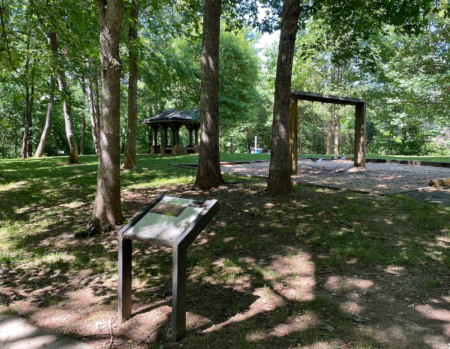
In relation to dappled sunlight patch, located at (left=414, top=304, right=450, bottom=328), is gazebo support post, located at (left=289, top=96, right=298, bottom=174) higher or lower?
higher

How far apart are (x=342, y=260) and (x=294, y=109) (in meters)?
5.79

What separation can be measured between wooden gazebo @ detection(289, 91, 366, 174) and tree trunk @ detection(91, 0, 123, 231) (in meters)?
5.41

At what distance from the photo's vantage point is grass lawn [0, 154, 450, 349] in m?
2.69

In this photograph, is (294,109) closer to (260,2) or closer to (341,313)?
(260,2)

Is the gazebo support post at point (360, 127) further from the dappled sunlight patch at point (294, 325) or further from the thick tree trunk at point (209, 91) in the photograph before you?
the dappled sunlight patch at point (294, 325)

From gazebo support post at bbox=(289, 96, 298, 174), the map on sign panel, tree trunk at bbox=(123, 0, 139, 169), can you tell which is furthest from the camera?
tree trunk at bbox=(123, 0, 139, 169)

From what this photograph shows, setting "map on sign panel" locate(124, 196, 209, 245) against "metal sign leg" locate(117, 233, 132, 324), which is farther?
"metal sign leg" locate(117, 233, 132, 324)

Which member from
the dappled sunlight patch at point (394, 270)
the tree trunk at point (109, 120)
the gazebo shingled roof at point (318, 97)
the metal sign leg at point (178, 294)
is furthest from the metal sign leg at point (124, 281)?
the gazebo shingled roof at point (318, 97)

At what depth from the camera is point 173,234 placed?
8.33ft

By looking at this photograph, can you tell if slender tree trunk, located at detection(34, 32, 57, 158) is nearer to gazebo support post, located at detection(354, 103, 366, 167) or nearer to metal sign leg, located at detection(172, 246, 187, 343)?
metal sign leg, located at detection(172, 246, 187, 343)

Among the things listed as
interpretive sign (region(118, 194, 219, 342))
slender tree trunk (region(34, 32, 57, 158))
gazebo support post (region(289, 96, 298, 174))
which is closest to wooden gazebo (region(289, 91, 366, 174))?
gazebo support post (region(289, 96, 298, 174))

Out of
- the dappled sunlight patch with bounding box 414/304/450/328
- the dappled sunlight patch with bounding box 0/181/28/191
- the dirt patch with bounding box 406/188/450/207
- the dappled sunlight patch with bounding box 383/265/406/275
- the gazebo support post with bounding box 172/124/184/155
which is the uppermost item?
the gazebo support post with bounding box 172/124/184/155

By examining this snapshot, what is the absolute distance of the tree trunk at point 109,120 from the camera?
4.59m

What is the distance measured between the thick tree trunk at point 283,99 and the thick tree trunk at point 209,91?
143 cm
